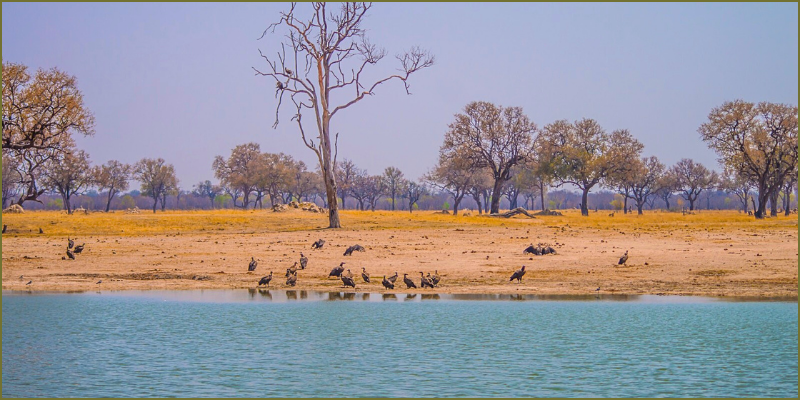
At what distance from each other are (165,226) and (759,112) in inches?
2122

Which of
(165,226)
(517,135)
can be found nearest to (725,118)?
(517,135)

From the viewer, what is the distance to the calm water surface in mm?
12883

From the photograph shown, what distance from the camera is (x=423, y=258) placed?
30.7 metres

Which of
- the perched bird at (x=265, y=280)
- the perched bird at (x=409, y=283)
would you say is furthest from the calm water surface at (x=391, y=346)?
the perched bird at (x=265, y=280)

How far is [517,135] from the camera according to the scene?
265 ft

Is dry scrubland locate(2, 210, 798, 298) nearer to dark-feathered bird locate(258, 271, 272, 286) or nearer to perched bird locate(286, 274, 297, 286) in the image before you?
perched bird locate(286, 274, 297, 286)

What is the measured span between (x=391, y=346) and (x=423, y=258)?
1466 centimetres

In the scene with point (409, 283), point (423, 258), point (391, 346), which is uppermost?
point (423, 258)

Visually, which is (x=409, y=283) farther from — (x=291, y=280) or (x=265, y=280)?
(x=265, y=280)

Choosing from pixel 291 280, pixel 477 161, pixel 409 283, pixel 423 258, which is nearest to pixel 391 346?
pixel 409 283

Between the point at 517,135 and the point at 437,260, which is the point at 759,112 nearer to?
the point at 517,135

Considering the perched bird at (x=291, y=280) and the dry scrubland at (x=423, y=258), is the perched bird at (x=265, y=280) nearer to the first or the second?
the dry scrubland at (x=423, y=258)

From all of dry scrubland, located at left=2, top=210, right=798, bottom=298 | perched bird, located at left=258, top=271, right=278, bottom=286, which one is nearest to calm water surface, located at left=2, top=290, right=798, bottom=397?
perched bird, located at left=258, top=271, right=278, bottom=286

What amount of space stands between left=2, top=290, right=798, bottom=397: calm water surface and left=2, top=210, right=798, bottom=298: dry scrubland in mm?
2549
